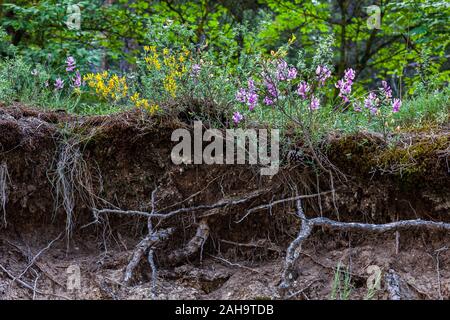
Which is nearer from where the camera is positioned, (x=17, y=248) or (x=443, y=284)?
(x=443, y=284)

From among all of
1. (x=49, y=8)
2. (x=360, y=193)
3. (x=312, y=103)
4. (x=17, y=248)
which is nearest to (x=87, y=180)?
(x=17, y=248)

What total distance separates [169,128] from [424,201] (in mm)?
1765

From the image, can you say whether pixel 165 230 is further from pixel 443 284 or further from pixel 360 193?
pixel 443 284

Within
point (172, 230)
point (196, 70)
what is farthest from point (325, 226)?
point (196, 70)

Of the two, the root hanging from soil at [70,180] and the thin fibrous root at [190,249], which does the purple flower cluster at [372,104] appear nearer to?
the thin fibrous root at [190,249]

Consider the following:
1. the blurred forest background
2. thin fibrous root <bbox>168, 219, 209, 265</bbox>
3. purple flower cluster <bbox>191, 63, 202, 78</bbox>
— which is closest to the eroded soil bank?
thin fibrous root <bbox>168, 219, 209, 265</bbox>

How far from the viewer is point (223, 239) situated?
12.1ft

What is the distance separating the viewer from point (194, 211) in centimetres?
366

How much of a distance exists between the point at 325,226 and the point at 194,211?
0.92 meters

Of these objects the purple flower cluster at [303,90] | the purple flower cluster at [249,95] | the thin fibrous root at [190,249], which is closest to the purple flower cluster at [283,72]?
the purple flower cluster at [303,90]

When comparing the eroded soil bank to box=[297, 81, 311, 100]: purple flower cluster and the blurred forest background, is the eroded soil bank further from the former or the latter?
the blurred forest background

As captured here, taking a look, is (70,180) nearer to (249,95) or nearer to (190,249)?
(190,249)

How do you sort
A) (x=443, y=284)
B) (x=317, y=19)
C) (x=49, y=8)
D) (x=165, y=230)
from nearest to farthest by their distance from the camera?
(x=443, y=284) < (x=165, y=230) < (x=49, y=8) < (x=317, y=19)

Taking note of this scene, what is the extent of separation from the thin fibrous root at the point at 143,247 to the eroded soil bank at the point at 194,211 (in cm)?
5
